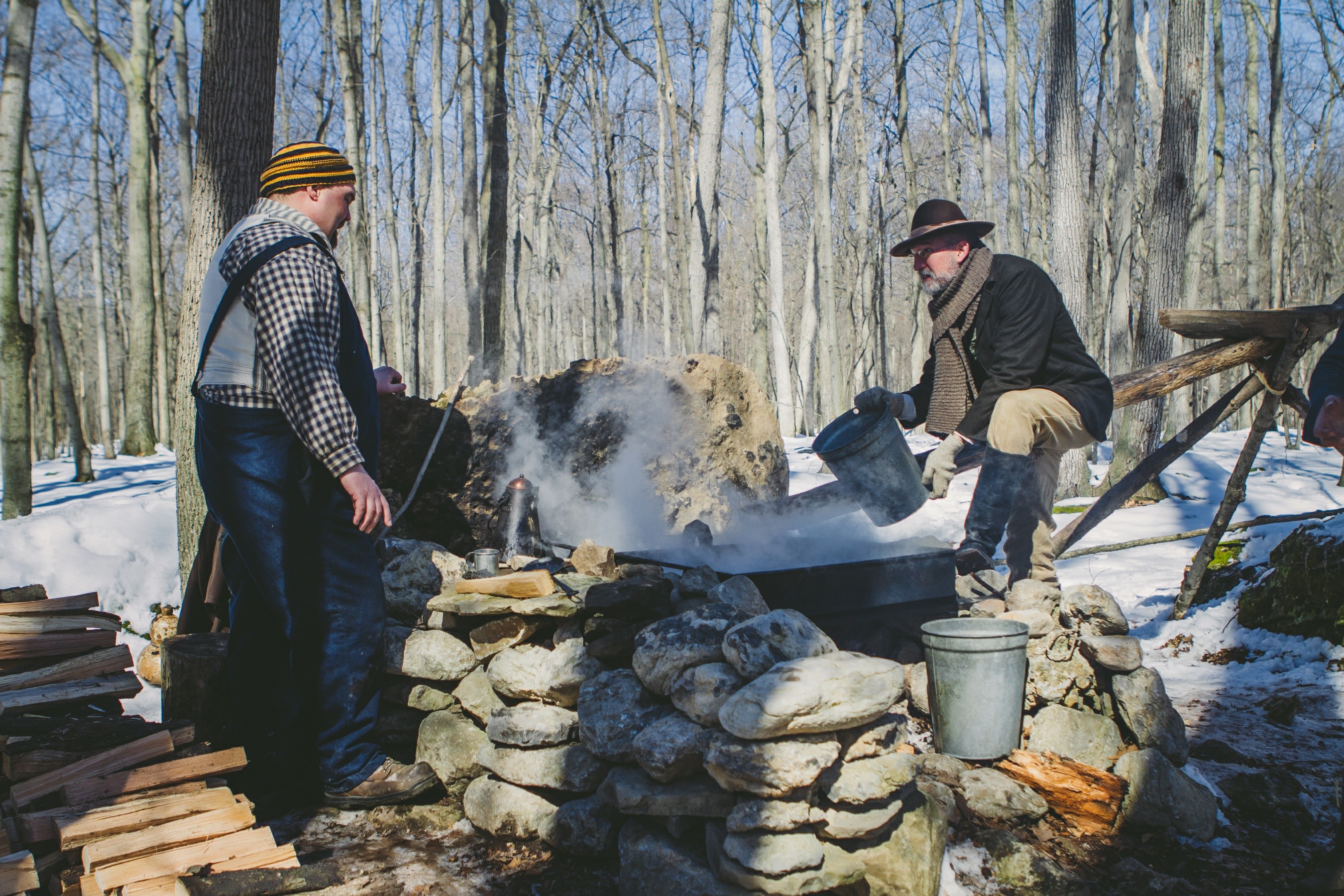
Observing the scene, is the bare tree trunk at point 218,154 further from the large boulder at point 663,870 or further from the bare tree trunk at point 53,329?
the bare tree trunk at point 53,329

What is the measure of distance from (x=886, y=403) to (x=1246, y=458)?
8.81ft

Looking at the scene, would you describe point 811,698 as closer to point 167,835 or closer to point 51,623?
point 167,835

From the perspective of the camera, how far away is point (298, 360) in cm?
258

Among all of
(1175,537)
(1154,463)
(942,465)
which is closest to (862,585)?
(942,465)

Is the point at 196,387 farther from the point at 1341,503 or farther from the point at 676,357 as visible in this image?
the point at 1341,503

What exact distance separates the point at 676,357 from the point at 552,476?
4.61 feet

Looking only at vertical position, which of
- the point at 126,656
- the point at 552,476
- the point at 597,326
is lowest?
the point at 126,656

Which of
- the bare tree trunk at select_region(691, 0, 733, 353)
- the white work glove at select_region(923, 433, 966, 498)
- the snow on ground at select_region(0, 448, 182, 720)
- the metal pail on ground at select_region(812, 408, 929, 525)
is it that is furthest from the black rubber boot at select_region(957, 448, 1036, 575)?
the bare tree trunk at select_region(691, 0, 733, 353)

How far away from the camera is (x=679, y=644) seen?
2734 millimetres

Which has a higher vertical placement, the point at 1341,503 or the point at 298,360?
the point at 298,360

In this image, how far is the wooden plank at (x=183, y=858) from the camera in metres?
2.28

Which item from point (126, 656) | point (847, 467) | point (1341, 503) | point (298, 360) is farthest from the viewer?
point (1341, 503)

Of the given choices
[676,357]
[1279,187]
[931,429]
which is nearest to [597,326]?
[1279,187]

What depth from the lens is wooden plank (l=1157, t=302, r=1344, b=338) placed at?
4516mm
